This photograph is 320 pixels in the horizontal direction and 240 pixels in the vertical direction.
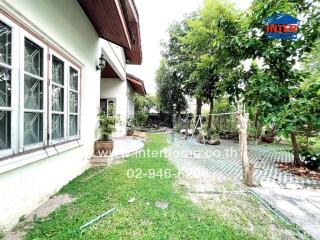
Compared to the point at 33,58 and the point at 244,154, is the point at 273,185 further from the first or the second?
the point at 33,58

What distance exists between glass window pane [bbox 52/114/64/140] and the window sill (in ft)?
0.64

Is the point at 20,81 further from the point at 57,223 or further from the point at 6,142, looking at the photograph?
the point at 57,223

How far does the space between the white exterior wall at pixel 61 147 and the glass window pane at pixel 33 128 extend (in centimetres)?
22

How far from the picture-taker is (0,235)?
7.59 ft

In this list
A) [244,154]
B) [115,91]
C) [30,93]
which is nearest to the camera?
[30,93]

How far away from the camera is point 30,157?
2799mm

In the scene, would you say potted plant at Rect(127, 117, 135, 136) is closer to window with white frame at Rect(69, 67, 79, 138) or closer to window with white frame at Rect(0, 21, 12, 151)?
window with white frame at Rect(69, 67, 79, 138)

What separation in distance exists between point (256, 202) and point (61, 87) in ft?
13.8

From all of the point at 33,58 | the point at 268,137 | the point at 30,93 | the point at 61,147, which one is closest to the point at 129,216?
the point at 61,147

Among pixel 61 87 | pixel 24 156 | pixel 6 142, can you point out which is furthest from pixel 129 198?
pixel 61 87

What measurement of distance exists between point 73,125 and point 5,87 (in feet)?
7.36

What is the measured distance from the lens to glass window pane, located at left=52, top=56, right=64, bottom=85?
3644mm

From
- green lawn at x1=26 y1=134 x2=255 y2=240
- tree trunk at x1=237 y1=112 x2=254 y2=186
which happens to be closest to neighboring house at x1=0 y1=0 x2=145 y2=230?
green lawn at x1=26 y1=134 x2=255 y2=240

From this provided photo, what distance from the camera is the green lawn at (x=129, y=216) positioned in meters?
2.55
